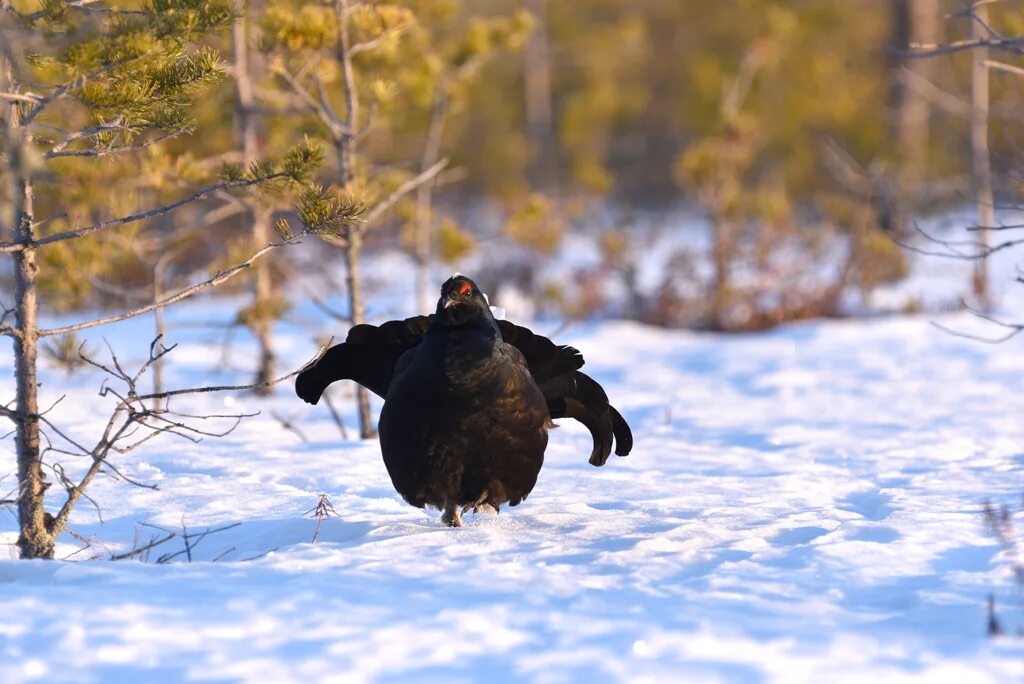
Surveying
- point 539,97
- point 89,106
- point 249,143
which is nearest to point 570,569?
point 89,106

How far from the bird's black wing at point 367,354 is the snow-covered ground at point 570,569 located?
626 millimetres

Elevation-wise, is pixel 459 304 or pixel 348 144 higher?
pixel 348 144

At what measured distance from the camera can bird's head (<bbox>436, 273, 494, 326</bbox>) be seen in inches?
180

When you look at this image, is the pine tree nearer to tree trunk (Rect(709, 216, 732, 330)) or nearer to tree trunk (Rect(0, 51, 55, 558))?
tree trunk (Rect(0, 51, 55, 558))

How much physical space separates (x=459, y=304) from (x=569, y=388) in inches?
39.8

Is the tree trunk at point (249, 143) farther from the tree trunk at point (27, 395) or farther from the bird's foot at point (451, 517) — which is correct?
the tree trunk at point (27, 395)

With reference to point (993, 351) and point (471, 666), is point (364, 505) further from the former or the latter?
point (993, 351)

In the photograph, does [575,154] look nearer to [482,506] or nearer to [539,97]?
[539,97]

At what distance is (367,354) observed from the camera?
5246 millimetres

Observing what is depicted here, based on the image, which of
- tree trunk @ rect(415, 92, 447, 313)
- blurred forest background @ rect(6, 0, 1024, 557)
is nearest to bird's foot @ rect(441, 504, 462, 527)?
blurred forest background @ rect(6, 0, 1024, 557)

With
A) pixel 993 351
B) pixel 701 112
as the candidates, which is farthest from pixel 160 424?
pixel 701 112

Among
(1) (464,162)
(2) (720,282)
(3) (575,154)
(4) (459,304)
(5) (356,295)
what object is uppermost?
(3) (575,154)

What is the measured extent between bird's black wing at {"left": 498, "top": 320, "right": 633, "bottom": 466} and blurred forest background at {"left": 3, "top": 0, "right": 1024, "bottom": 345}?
1.20m

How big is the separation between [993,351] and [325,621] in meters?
8.94
